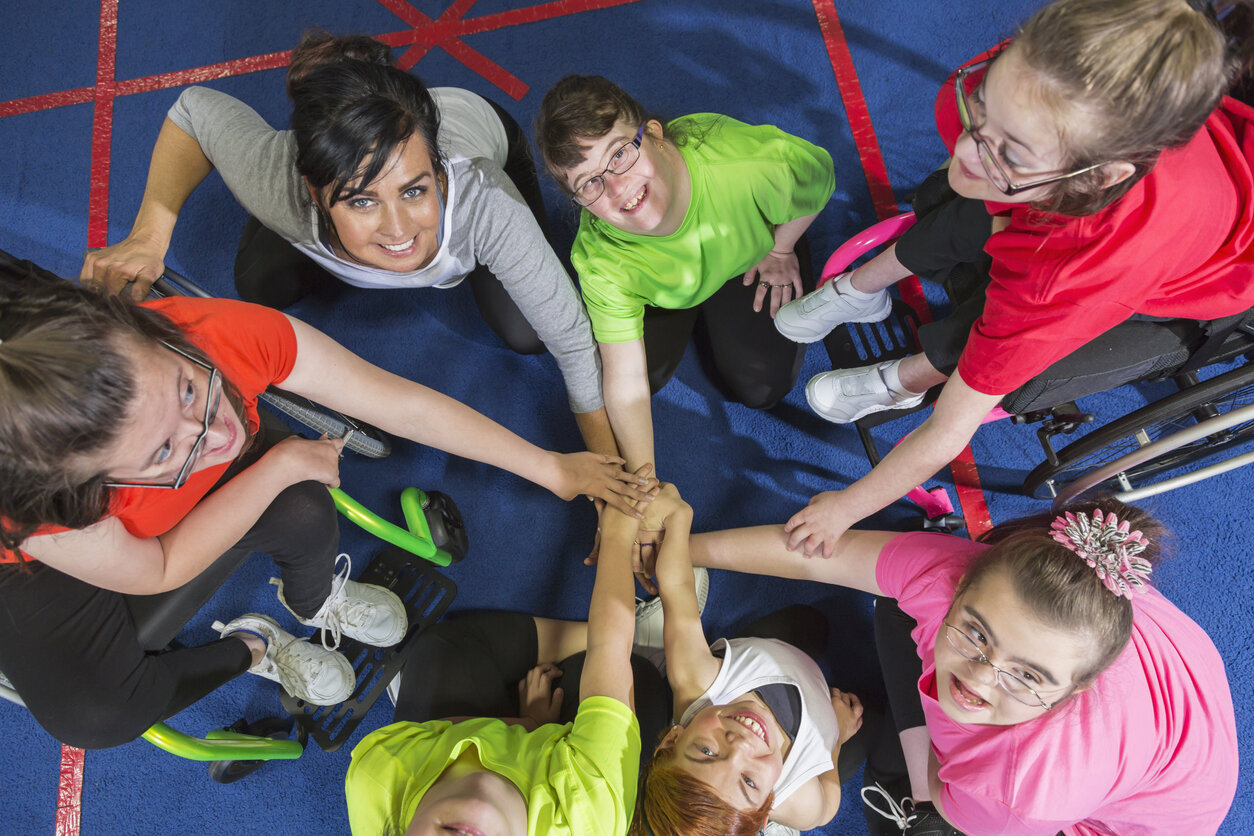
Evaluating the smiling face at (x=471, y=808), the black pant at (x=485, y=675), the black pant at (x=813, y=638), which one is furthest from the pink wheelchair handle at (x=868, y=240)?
the smiling face at (x=471, y=808)

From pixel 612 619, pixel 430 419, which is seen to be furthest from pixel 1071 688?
pixel 430 419

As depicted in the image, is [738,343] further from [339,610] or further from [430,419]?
[339,610]

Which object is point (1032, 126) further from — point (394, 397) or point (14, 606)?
point (14, 606)

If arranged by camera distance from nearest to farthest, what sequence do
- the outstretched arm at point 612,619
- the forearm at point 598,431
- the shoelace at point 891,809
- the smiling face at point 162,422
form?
1. the smiling face at point 162,422
2. the outstretched arm at point 612,619
3. the shoelace at point 891,809
4. the forearm at point 598,431

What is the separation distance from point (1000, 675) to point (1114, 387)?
762 mm

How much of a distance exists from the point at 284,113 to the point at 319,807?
2.15 meters

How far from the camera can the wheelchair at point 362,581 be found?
5.58 ft

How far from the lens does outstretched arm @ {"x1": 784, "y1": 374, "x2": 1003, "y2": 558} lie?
1.40 meters

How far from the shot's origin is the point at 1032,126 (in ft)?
3.22

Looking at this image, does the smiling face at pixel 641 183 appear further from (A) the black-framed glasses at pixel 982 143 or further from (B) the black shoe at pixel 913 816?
(B) the black shoe at pixel 913 816

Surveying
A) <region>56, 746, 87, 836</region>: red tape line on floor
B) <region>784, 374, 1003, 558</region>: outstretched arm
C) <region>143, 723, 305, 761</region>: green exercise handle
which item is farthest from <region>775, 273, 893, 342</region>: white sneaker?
<region>56, 746, 87, 836</region>: red tape line on floor

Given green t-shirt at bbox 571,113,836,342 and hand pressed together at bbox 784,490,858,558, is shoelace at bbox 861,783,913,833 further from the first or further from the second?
green t-shirt at bbox 571,113,836,342

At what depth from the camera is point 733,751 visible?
4.94 ft

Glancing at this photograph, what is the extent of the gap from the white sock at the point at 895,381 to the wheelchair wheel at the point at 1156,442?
376 mm
